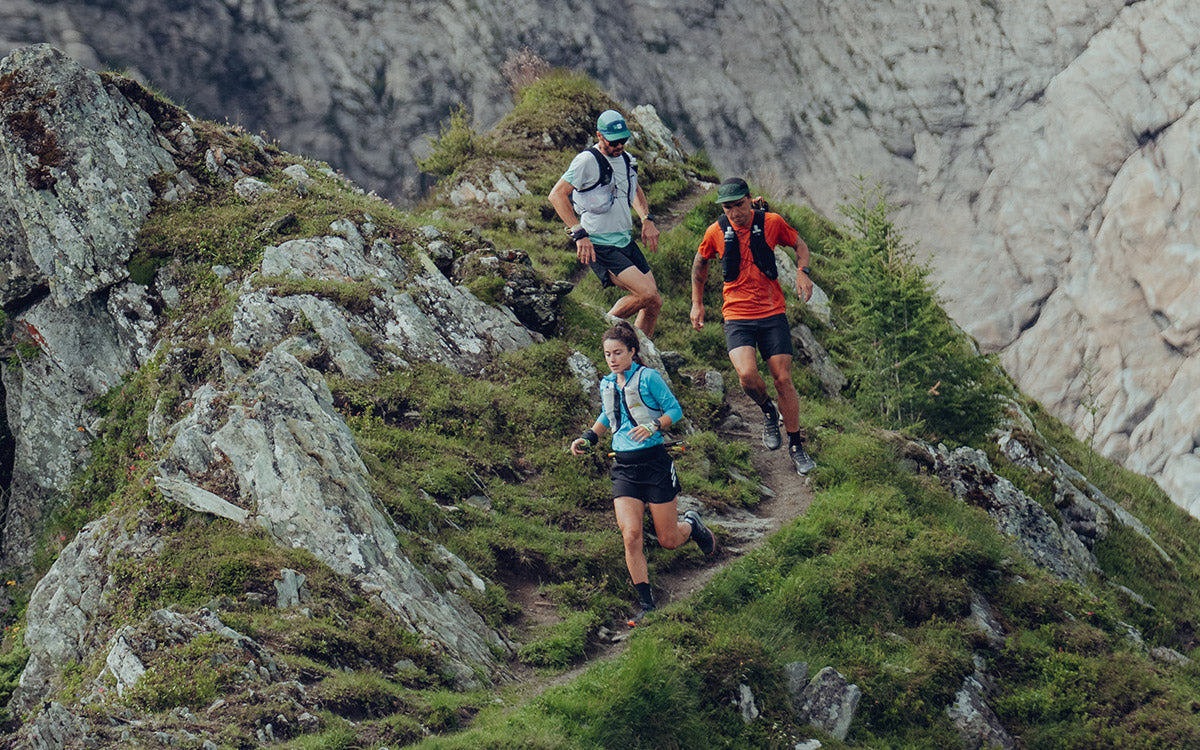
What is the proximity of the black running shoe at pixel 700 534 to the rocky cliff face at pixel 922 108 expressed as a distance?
54.1 m

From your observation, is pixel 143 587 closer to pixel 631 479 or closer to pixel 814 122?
pixel 631 479

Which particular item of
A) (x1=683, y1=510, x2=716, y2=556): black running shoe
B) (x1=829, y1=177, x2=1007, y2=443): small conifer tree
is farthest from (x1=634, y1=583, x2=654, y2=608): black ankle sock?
(x1=829, y1=177, x2=1007, y2=443): small conifer tree

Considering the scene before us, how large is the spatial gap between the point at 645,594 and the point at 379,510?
9.11ft

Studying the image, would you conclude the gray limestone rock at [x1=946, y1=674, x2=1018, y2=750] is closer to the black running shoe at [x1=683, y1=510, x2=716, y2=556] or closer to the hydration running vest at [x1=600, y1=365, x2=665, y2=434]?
the black running shoe at [x1=683, y1=510, x2=716, y2=556]

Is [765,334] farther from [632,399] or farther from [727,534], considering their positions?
[632,399]

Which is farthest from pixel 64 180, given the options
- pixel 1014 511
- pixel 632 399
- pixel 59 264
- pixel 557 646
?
pixel 1014 511

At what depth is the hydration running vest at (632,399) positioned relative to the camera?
9.81 m

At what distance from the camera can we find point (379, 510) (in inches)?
414

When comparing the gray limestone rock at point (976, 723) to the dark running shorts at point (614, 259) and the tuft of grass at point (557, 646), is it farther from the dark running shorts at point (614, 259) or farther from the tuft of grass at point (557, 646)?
the dark running shorts at point (614, 259)

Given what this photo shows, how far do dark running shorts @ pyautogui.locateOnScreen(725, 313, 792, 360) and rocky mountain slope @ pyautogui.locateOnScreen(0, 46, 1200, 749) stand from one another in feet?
7.19

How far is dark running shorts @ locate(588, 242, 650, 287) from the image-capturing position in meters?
13.2

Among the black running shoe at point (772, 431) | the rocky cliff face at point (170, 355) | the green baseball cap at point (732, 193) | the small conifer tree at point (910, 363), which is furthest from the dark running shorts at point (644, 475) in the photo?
the small conifer tree at point (910, 363)

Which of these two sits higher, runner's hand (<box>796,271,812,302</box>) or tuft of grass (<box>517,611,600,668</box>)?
runner's hand (<box>796,271,812,302</box>)

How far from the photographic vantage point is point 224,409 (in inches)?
440
